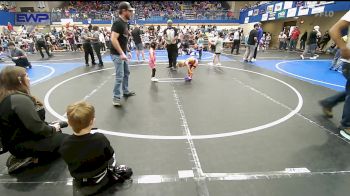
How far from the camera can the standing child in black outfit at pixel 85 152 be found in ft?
7.49

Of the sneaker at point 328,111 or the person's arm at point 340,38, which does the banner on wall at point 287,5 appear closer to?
the sneaker at point 328,111

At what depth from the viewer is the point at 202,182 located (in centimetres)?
272

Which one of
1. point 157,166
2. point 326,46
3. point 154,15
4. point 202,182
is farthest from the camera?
point 154,15

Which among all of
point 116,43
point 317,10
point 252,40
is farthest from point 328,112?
point 317,10

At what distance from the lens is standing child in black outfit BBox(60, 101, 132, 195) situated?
228 cm

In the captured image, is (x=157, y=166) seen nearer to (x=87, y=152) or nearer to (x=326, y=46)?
(x=87, y=152)

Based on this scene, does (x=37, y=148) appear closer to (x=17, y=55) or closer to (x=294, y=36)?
(x=17, y=55)

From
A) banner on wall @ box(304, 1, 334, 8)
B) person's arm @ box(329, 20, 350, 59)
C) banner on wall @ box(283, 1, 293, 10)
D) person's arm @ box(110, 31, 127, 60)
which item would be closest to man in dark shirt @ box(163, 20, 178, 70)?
person's arm @ box(110, 31, 127, 60)

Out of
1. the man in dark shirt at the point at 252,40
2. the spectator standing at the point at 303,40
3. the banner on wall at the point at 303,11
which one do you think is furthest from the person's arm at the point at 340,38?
the spectator standing at the point at 303,40

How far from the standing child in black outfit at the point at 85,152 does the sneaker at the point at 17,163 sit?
97cm

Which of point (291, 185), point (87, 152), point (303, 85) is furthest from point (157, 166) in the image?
point (303, 85)

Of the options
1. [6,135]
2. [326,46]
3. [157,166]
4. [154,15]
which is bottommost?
[157,166]

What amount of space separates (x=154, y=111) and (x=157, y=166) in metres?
2.05

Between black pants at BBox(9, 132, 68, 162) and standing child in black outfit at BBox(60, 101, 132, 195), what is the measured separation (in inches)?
28.7
